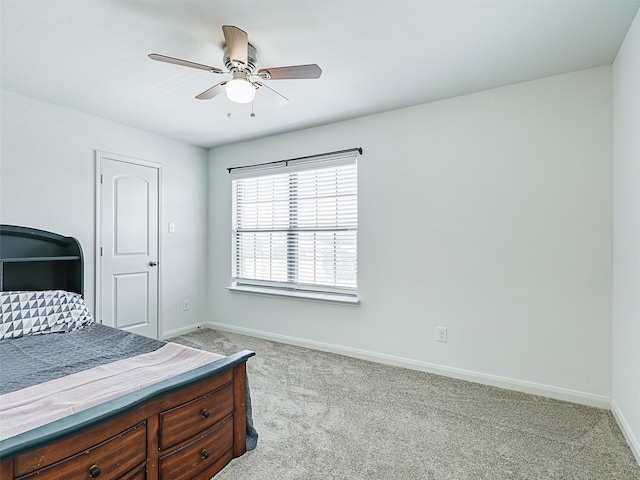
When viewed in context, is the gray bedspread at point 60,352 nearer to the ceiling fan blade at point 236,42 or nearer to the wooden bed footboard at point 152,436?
the wooden bed footboard at point 152,436

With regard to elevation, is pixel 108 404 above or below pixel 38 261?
below

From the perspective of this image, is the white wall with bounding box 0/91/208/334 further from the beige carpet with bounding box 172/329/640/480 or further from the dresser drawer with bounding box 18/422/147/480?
the dresser drawer with bounding box 18/422/147/480

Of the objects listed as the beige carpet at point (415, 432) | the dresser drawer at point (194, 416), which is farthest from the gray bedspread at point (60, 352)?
the beige carpet at point (415, 432)

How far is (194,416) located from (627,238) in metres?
2.67

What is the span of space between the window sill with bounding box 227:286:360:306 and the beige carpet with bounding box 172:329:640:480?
2.38 feet


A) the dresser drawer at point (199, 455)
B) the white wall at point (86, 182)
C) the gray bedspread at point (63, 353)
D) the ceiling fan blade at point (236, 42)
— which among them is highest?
the ceiling fan blade at point (236, 42)

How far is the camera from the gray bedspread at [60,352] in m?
1.72

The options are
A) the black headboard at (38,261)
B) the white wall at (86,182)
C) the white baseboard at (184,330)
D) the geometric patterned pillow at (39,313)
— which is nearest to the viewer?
the geometric patterned pillow at (39,313)

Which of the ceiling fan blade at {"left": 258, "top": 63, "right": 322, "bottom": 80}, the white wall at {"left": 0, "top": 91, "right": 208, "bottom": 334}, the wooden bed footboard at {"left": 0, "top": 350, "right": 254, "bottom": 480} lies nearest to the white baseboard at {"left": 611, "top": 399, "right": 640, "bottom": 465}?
the wooden bed footboard at {"left": 0, "top": 350, "right": 254, "bottom": 480}

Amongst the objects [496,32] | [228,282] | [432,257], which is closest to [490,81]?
[496,32]

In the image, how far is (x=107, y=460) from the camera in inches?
51.1

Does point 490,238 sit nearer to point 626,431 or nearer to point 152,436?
point 626,431

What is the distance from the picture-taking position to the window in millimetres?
3637

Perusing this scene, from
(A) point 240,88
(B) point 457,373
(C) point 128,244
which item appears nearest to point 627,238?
(B) point 457,373
